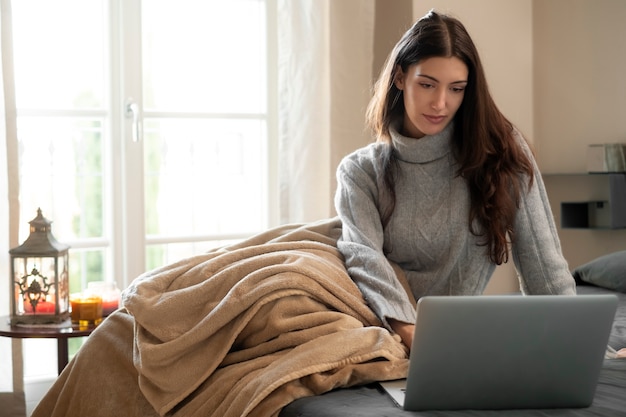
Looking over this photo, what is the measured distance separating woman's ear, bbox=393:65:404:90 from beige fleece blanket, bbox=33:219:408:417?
422mm

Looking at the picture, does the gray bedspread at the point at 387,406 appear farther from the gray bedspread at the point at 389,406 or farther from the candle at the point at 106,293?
the candle at the point at 106,293

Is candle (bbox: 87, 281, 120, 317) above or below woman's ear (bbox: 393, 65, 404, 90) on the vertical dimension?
below

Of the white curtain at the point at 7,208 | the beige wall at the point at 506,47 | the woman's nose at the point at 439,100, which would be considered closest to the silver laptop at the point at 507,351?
the woman's nose at the point at 439,100

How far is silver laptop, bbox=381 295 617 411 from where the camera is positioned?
1.43 metres

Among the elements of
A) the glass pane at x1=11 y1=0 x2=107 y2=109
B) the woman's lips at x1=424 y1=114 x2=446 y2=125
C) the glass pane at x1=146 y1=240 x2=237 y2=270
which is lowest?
the glass pane at x1=146 y1=240 x2=237 y2=270

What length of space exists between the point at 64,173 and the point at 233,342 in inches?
67.5

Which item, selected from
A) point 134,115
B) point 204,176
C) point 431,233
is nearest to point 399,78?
point 431,233

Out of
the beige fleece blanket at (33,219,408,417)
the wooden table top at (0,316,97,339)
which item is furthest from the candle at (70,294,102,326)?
the beige fleece blanket at (33,219,408,417)

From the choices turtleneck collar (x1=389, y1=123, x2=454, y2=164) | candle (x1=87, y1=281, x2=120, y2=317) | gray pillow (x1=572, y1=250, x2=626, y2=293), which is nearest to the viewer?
turtleneck collar (x1=389, y1=123, x2=454, y2=164)

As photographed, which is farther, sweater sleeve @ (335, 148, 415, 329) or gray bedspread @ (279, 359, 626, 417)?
sweater sleeve @ (335, 148, 415, 329)

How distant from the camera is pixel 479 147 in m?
2.08

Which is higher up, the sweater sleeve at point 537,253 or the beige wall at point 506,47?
the beige wall at point 506,47

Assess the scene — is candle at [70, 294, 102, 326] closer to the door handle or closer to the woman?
the woman

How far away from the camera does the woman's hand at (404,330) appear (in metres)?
1.84
